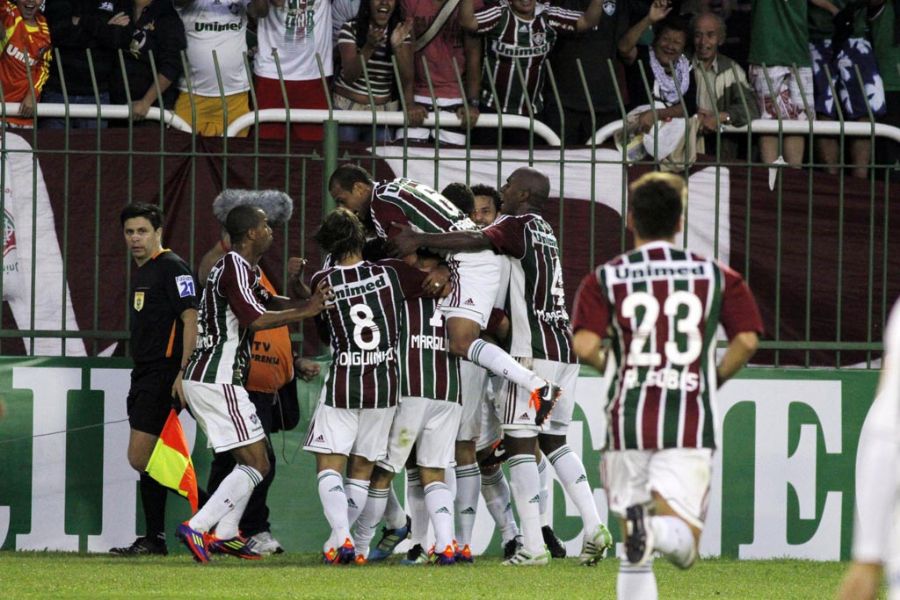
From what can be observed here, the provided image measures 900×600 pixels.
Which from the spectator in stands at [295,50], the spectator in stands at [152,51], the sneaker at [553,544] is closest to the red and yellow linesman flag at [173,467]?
the sneaker at [553,544]

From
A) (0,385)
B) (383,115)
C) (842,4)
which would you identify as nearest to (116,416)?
(0,385)

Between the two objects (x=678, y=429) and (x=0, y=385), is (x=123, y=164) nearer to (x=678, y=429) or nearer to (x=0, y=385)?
(x=0, y=385)

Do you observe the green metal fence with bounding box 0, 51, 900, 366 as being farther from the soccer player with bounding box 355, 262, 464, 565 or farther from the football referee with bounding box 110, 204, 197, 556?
the soccer player with bounding box 355, 262, 464, 565

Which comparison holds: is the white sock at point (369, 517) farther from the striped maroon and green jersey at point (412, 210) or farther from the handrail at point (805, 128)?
the handrail at point (805, 128)

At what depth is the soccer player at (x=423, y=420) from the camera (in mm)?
8570

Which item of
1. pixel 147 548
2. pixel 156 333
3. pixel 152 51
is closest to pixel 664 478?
pixel 156 333

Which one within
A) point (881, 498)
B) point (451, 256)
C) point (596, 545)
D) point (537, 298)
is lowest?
point (596, 545)

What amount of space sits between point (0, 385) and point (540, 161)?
3.61 m

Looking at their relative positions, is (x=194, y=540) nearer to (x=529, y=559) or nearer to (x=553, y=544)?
(x=529, y=559)

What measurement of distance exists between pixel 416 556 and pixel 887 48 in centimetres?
619

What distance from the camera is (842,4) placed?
41.8ft

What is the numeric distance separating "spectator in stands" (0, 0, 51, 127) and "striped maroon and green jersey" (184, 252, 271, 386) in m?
3.20

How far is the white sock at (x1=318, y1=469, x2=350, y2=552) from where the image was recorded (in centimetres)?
826

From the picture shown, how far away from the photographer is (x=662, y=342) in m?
5.26
